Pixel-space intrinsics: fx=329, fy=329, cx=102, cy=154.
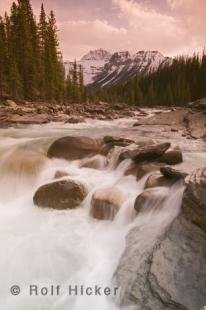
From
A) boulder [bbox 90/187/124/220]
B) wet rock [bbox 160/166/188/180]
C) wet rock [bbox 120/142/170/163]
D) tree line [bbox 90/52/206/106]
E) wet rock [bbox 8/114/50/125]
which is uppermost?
tree line [bbox 90/52/206/106]

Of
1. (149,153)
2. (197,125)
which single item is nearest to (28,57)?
(197,125)

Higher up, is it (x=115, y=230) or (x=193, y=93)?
(x=193, y=93)

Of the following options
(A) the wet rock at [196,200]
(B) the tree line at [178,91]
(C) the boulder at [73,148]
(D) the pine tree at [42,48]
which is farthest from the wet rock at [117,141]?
(B) the tree line at [178,91]

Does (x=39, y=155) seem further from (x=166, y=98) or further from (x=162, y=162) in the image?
(x=166, y=98)

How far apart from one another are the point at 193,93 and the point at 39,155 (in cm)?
7718

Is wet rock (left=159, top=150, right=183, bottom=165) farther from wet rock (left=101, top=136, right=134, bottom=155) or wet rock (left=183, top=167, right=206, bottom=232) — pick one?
wet rock (left=183, top=167, right=206, bottom=232)

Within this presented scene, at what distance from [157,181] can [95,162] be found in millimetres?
3371

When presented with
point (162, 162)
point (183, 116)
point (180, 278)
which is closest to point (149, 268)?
point (180, 278)

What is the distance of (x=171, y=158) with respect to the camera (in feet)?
34.1

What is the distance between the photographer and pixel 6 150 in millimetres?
12883

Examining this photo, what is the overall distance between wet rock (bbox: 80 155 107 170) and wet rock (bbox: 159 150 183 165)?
2144 mm

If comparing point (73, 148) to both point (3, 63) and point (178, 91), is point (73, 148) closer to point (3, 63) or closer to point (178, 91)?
point (3, 63)

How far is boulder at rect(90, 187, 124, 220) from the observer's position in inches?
324
